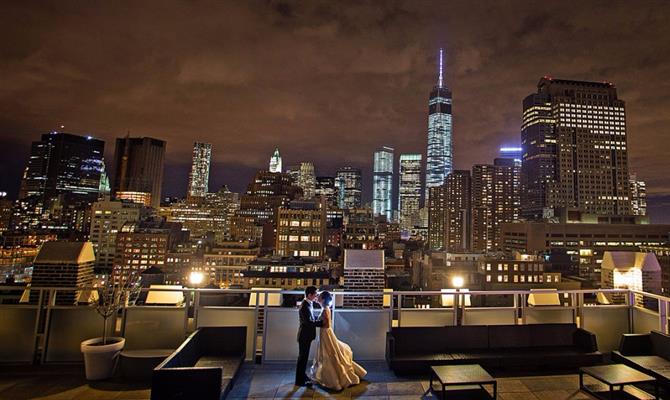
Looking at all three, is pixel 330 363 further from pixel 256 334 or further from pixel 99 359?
pixel 99 359

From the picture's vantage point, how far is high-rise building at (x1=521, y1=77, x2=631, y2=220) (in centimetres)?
10800

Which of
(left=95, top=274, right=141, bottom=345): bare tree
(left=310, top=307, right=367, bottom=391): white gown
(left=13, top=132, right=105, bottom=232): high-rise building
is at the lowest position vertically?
(left=310, top=307, right=367, bottom=391): white gown

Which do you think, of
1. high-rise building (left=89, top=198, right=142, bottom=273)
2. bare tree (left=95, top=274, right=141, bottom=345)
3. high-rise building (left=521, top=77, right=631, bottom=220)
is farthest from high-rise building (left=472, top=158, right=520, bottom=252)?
bare tree (left=95, top=274, right=141, bottom=345)

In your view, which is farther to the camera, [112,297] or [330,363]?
[112,297]

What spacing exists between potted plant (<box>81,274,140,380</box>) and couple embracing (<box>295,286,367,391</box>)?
9.05 ft

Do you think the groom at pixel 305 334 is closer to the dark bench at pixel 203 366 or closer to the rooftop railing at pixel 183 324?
the rooftop railing at pixel 183 324

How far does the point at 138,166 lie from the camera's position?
634 feet

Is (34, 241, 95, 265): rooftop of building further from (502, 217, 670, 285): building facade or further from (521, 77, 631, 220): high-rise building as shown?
(521, 77, 631, 220): high-rise building

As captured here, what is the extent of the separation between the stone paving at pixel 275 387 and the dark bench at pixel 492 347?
23 centimetres

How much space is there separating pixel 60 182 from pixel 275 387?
192103 millimetres

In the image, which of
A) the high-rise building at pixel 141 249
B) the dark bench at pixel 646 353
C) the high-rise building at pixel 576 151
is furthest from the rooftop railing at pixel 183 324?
the high-rise building at pixel 576 151

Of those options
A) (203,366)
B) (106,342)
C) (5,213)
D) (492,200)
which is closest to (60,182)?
(5,213)

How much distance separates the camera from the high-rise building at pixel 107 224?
93.6 meters

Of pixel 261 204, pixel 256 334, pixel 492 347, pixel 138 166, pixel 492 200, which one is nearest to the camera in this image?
pixel 492 347
